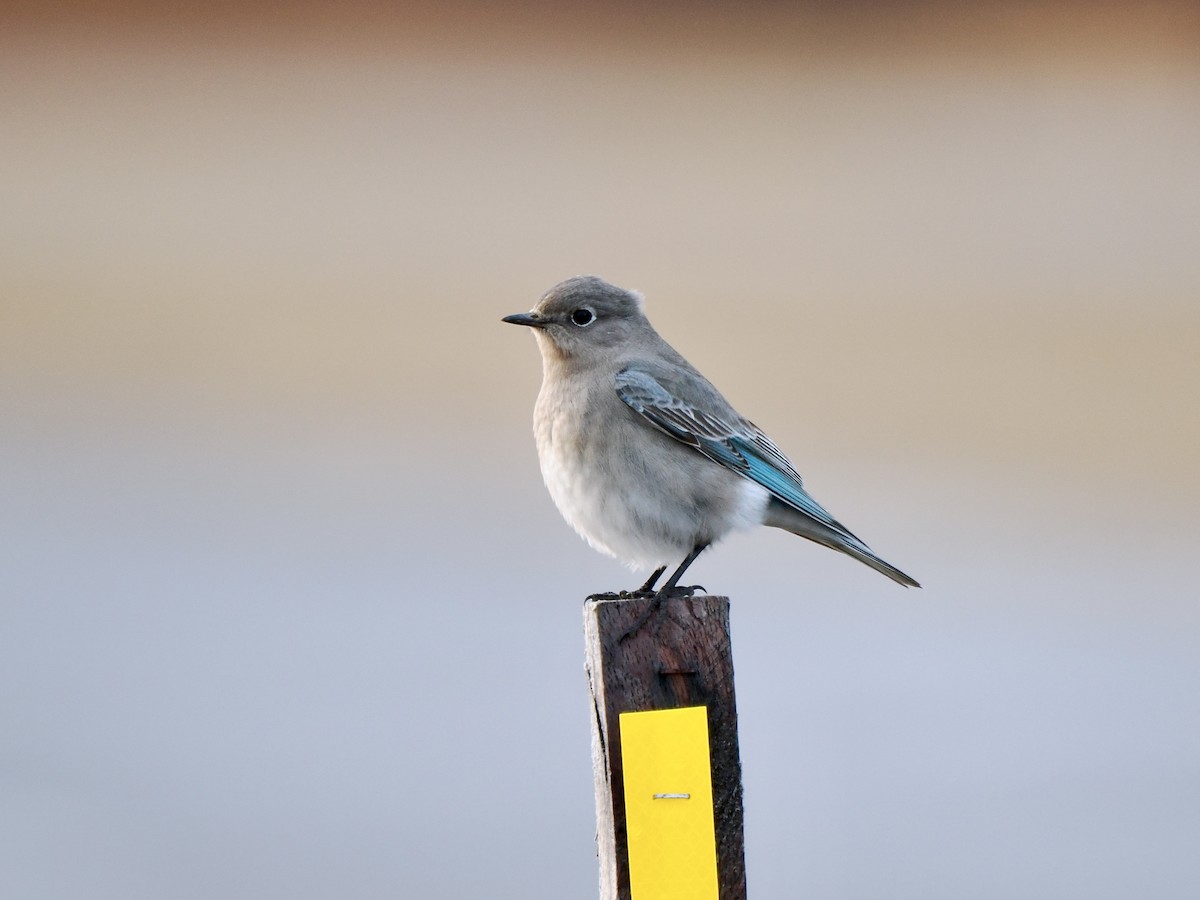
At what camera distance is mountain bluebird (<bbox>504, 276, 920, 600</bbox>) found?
11.4 ft

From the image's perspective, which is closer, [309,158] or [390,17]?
[390,17]

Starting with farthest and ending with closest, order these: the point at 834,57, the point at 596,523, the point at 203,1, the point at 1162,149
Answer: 1. the point at 1162,149
2. the point at 834,57
3. the point at 203,1
4. the point at 596,523

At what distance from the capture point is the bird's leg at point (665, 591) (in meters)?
2.46

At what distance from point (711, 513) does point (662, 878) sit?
130 centimetres

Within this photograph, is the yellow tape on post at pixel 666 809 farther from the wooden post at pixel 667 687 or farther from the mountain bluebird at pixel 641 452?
the mountain bluebird at pixel 641 452

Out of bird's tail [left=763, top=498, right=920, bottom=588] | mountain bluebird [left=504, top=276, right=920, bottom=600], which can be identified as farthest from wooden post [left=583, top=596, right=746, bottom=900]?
bird's tail [left=763, top=498, right=920, bottom=588]

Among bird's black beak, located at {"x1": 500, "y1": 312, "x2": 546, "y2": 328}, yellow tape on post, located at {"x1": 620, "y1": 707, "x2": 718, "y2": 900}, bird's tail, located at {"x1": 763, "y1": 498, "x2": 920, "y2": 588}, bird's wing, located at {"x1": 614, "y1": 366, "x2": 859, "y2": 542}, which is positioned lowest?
yellow tape on post, located at {"x1": 620, "y1": 707, "x2": 718, "y2": 900}

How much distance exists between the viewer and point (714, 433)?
3.68 meters

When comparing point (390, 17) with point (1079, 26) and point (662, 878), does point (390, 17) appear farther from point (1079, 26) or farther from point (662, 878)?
point (662, 878)

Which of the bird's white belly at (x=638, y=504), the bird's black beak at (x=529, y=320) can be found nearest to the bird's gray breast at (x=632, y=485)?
the bird's white belly at (x=638, y=504)

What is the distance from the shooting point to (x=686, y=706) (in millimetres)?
2471

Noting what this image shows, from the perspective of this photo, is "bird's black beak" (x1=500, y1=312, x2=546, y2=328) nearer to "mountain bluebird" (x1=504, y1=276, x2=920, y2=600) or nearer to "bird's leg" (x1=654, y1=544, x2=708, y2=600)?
"mountain bluebird" (x1=504, y1=276, x2=920, y2=600)

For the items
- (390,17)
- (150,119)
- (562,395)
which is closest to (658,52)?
(390,17)

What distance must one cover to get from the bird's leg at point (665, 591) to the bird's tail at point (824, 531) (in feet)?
1.06
